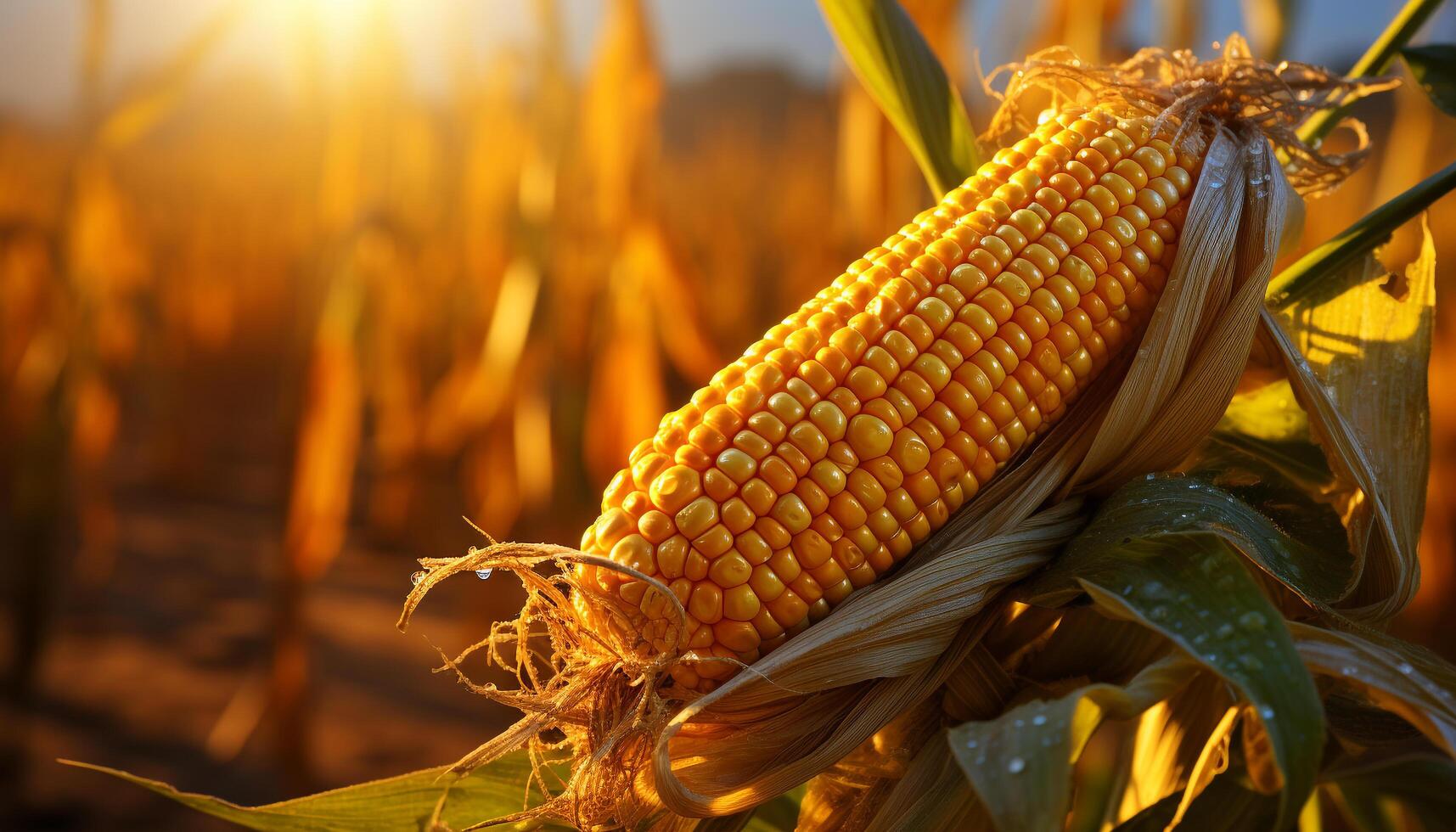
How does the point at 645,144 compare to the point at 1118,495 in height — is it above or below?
above

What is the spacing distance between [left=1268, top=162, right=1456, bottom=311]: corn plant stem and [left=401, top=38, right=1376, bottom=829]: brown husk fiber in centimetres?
7

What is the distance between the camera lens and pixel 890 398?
78 cm

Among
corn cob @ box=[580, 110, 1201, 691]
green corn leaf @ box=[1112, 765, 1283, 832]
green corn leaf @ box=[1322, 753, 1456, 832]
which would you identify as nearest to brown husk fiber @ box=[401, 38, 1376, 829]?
corn cob @ box=[580, 110, 1201, 691]

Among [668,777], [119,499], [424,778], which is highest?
[668,777]

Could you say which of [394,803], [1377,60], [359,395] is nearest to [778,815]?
[394,803]

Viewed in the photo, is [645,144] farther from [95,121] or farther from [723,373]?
[723,373]

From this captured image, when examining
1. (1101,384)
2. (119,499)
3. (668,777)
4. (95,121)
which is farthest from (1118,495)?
(119,499)

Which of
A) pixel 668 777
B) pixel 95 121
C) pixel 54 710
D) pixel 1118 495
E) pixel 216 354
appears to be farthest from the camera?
pixel 216 354

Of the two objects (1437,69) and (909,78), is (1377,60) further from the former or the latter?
(909,78)

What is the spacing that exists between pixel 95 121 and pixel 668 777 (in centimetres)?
308

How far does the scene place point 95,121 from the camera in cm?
281

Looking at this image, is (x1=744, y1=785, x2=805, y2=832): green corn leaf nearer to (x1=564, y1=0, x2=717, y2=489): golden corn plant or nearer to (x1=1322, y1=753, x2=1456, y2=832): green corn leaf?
(x1=1322, y1=753, x2=1456, y2=832): green corn leaf

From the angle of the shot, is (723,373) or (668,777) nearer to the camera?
(668,777)

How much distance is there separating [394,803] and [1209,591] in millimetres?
737
